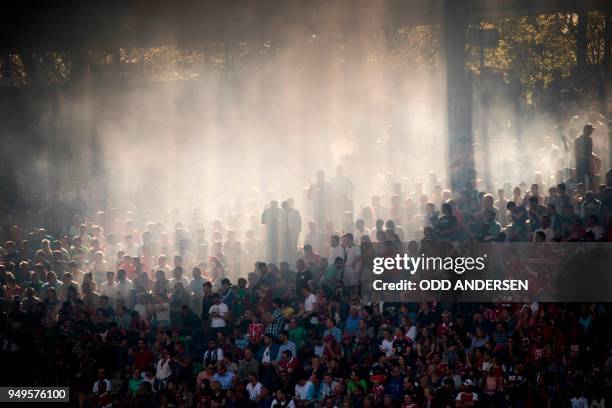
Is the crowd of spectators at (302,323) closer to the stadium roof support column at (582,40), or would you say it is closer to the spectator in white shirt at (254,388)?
the spectator in white shirt at (254,388)

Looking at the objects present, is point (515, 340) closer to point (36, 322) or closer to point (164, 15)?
point (36, 322)

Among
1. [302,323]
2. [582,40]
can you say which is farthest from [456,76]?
[582,40]

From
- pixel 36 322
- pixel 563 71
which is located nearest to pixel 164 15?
pixel 36 322

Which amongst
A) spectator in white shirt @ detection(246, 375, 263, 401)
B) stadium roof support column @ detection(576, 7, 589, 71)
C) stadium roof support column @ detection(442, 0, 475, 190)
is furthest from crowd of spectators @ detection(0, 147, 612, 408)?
stadium roof support column @ detection(576, 7, 589, 71)

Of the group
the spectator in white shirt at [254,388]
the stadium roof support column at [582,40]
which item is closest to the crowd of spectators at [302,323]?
the spectator in white shirt at [254,388]

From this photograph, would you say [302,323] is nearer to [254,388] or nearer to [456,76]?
[254,388]

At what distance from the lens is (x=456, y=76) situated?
25297 mm

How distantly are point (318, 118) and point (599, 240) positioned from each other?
19482 millimetres

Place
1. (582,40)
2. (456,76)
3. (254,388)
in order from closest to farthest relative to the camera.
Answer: (254,388)
(456,76)
(582,40)

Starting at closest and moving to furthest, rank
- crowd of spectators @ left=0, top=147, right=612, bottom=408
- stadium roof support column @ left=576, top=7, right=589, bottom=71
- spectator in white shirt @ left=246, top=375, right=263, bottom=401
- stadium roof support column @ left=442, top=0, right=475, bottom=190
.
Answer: crowd of spectators @ left=0, top=147, right=612, bottom=408, spectator in white shirt @ left=246, top=375, right=263, bottom=401, stadium roof support column @ left=442, top=0, right=475, bottom=190, stadium roof support column @ left=576, top=7, right=589, bottom=71

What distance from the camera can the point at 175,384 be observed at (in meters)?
18.5

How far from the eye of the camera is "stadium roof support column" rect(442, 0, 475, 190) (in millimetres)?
24641

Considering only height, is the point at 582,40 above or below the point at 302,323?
above

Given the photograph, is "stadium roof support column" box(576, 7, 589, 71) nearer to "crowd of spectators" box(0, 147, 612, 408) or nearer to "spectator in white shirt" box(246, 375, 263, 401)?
"crowd of spectators" box(0, 147, 612, 408)
